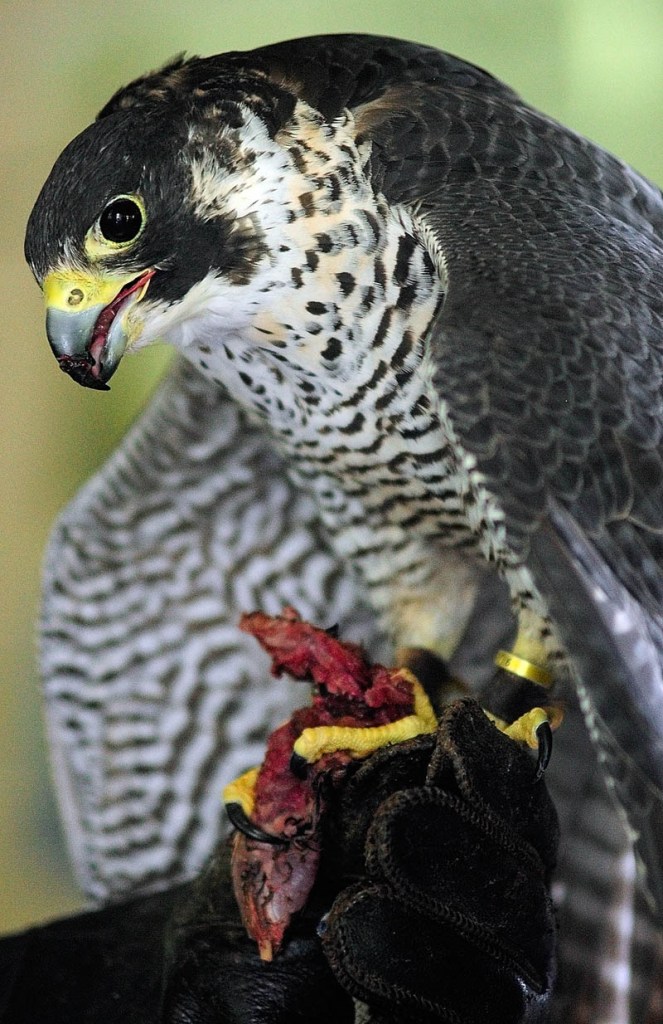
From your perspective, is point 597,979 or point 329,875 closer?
point 329,875

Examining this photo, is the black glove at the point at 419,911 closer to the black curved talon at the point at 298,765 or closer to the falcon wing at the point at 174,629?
the black curved talon at the point at 298,765

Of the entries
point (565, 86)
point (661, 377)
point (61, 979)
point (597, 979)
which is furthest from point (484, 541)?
point (565, 86)

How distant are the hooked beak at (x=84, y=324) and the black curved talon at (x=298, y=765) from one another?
0.35 m

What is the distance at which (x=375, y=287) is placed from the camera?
1.06m

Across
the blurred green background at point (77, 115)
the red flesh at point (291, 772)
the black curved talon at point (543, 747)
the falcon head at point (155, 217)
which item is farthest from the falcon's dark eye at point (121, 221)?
the blurred green background at point (77, 115)

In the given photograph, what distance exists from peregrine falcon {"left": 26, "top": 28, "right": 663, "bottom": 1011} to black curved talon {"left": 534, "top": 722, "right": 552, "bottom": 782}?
8 cm

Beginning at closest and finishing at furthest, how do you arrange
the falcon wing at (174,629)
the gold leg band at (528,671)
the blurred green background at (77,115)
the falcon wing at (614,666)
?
1. the falcon wing at (614,666)
2. the gold leg band at (528,671)
3. the falcon wing at (174,629)
4. the blurred green background at (77,115)

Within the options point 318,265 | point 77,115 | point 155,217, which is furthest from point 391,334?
point 77,115

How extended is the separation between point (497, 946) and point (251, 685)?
0.70 meters

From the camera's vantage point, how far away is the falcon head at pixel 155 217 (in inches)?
36.7

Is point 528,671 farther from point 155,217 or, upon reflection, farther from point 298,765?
point 155,217

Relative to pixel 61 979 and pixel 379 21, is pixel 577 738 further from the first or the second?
pixel 379 21

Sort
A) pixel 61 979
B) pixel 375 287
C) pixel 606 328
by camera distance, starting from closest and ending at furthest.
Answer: pixel 606 328 → pixel 375 287 → pixel 61 979

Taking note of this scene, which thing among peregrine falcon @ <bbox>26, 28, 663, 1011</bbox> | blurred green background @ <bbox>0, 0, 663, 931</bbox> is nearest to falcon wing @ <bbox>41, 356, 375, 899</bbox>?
peregrine falcon @ <bbox>26, 28, 663, 1011</bbox>
